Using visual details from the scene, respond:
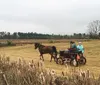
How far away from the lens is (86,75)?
7.81 meters

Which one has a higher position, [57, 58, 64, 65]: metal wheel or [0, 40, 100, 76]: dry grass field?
[57, 58, 64, 65]: metal wheel

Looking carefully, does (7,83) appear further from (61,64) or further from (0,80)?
(61,64)

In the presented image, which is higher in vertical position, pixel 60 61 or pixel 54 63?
pixel 60 61

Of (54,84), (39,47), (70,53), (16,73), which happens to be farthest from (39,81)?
(39,47)

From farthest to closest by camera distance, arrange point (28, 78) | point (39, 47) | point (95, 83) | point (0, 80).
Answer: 1. point (39, 47)
2. point (0, 80)
3. point (28, 78)
4. point (95, 83)

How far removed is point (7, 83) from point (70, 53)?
10.2m

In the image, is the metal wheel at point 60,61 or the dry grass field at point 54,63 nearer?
the dry grass field at point 54,63

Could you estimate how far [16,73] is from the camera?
31.4 ft

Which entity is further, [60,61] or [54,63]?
[54,63]

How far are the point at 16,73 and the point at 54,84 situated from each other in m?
1.74

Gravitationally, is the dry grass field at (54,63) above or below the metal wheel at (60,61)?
below

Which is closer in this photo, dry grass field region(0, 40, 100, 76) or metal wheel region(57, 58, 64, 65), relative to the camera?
dry grass field region(0, 40, 100, 76)

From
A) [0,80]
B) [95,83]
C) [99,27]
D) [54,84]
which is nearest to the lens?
[95,83]

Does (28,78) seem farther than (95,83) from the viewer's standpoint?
Yes
